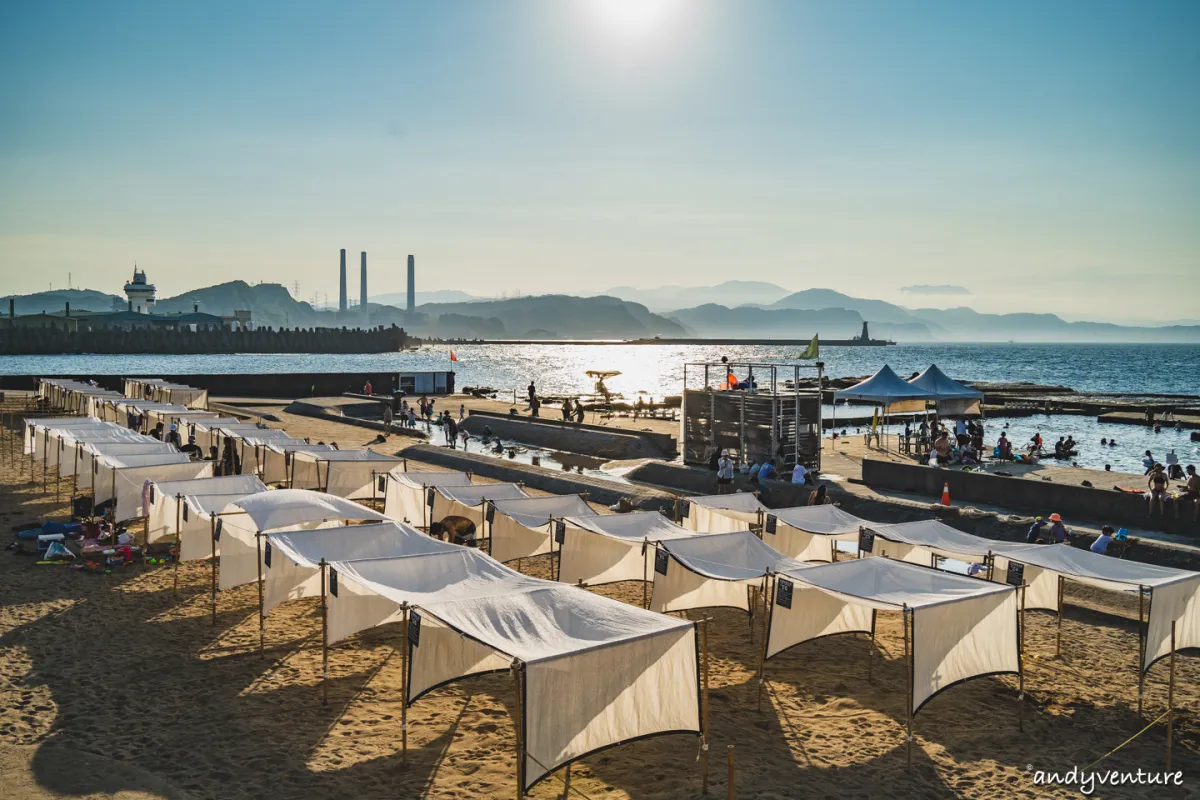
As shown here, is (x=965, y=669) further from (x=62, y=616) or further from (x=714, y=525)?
(x=62, y=616)

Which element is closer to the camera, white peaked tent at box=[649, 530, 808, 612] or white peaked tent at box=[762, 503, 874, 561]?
white peaked tent at box=[649, 530, 808, 612]

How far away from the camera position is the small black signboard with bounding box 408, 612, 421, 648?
32.9ft

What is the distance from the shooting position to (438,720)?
11172 mm

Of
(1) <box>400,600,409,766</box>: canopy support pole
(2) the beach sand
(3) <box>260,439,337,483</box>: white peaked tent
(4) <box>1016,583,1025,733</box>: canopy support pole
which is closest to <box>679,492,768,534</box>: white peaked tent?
(2) the beach sand

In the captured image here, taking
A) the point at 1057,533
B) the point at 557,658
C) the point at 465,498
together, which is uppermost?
the point at 557,658

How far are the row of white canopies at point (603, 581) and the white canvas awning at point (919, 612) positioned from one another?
0.09 feet

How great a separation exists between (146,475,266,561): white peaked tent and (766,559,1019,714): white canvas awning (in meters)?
9.39

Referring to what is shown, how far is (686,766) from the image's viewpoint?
10.0 meters

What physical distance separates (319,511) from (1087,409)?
68412 mm

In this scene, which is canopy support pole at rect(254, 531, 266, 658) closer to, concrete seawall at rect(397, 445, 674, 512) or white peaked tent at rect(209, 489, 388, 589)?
white peaked tent at rect(209, 489, 388, 589)

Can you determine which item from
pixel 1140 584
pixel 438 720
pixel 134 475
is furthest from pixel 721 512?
pixel 134 475

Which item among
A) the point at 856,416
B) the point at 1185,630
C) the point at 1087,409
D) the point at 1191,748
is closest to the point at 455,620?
the point at 1191,748

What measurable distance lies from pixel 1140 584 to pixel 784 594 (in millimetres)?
4586

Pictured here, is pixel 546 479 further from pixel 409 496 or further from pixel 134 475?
pixel 134 475
